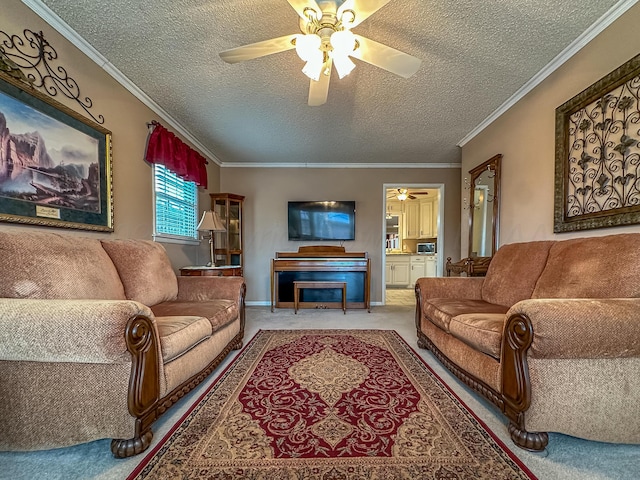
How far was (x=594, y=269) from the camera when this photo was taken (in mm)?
1540

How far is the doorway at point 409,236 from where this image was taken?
6633mm

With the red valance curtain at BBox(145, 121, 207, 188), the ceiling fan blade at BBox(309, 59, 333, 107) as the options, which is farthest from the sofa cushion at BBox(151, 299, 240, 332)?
the ceiling fan blade at BBox(309, 59, 333, 107)

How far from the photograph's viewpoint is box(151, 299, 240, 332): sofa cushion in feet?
6.08

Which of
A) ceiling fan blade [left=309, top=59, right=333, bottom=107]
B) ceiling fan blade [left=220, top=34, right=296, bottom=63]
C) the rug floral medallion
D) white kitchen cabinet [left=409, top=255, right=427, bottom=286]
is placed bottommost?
the rug floral medallion

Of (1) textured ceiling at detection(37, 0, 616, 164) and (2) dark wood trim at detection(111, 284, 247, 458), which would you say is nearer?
(2) dark wood trim at detection(111, 284, 247, 458)

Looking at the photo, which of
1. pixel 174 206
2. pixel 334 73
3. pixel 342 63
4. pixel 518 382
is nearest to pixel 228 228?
pixel 174 206

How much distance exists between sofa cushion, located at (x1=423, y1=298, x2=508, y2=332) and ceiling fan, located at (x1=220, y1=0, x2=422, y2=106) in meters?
1.67

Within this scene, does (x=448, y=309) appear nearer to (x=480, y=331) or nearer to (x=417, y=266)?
(x=480, y=331)

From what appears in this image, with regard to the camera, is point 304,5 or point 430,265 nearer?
point 304,5

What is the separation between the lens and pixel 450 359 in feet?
6.24

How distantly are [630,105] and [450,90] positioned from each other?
4.13ft

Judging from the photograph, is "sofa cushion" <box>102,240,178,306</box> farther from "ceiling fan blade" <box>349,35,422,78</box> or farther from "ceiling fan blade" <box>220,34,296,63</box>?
"ceiling fan blade" <box>349,35,422,78</box>

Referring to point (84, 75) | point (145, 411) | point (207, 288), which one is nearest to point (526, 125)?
point (207, 288)

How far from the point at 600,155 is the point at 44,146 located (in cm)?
359
